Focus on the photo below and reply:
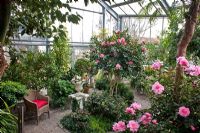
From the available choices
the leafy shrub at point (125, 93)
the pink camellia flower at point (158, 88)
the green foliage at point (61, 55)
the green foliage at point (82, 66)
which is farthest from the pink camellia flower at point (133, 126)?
the green foliage at point (82, 66)

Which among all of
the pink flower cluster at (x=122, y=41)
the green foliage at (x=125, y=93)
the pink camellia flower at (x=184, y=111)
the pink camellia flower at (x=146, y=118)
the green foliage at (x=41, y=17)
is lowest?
the green foliage at (x=125, y=93)

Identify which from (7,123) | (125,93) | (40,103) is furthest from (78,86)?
(7,123)

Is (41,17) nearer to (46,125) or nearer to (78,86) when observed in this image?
(46,125)

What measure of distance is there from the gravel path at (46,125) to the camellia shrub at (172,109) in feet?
11.3

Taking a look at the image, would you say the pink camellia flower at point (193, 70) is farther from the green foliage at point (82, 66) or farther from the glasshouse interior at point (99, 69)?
the green foliage at point (82, 66)

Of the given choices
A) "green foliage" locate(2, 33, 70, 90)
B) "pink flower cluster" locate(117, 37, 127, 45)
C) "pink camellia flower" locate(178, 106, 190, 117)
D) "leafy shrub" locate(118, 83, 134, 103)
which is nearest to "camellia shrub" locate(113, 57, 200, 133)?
"pink camellia flower" locate(178, 106, 190, 117)

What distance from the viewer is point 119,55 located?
6480 millimetres

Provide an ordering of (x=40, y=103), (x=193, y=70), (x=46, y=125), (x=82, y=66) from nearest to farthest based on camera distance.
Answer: (x=193, y=70) < (x=46, y=125) < (x=40, y=103) < (x=82, y=66)

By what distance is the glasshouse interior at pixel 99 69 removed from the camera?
6.47 feet

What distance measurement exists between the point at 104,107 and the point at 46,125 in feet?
4.32

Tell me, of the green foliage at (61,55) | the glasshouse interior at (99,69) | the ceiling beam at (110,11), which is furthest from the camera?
the ceiling beam at (110,11)

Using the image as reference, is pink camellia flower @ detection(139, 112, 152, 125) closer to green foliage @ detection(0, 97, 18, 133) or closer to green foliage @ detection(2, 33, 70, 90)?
green foliage @ detection(0, 97, 18, 133)

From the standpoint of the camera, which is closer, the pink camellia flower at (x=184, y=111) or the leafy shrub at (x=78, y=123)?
the pink camellia flower at (x=184, y=111)

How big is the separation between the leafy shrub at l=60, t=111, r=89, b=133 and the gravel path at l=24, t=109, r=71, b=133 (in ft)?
0.61
